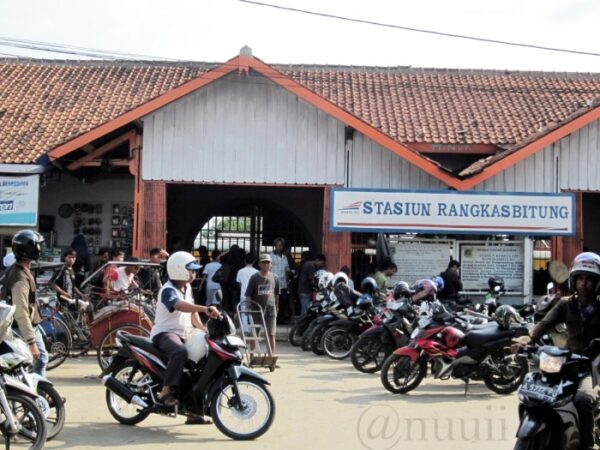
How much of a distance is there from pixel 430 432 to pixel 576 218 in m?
10.1

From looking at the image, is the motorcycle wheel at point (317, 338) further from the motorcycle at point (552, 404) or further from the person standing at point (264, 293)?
the motorcycle at point (552, 404)

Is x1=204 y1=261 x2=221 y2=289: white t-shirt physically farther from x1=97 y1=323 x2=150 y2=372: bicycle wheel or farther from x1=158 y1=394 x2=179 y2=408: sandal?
x1=158 y1=394 x2=179 y2=408: sandal

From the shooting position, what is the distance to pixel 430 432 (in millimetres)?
8727

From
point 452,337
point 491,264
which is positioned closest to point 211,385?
point 452,337

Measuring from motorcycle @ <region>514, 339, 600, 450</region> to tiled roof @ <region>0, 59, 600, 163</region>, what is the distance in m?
12.0

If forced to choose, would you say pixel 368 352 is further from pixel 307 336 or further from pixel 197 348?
pixel 197 348

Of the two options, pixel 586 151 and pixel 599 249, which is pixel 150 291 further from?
pixel 599 249

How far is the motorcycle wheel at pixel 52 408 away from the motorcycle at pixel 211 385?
756 mm

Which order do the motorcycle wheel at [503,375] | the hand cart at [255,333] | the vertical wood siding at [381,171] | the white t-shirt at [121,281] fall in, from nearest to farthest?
the motorcycle wheel at [503,375]
the hand cart at [255,333]
the white t-shirt at [121,281]
the vertical wood siding at [381,171]

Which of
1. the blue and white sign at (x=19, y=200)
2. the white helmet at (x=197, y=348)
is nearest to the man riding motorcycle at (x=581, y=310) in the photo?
the white helmet at (x=197, y=348)

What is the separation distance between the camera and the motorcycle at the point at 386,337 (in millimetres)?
12672

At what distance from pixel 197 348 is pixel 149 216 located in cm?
940

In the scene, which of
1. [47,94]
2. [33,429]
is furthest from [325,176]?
[33,429]

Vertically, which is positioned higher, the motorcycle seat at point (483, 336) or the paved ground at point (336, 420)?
the motorcycle seat at point (483, 336)
